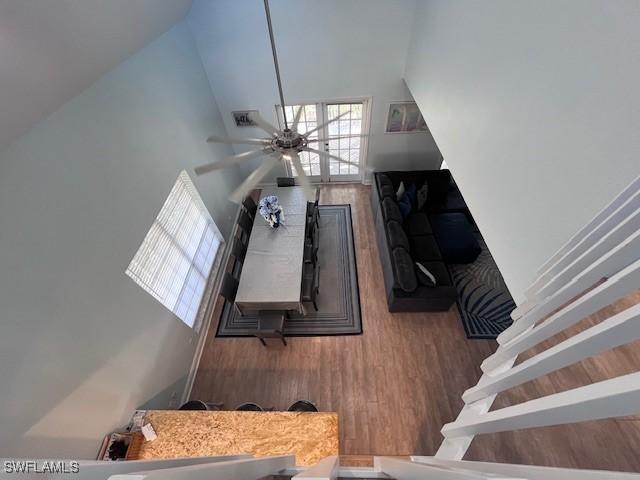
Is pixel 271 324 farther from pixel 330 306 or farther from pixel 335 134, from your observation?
pixel 335 134

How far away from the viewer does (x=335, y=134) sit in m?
5.59

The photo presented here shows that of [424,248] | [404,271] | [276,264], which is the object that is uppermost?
[424,248]

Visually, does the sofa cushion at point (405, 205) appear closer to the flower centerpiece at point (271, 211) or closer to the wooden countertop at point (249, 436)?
the flower centerpiece at point (271, 211)

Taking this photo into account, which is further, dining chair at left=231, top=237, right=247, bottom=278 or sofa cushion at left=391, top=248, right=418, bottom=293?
dining chair at left=231, top=237, right=247, bottom=278

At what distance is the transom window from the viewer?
3.01 metres

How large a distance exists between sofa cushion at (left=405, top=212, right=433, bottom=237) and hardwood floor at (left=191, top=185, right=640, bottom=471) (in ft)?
3.84

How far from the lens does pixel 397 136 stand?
5488mm

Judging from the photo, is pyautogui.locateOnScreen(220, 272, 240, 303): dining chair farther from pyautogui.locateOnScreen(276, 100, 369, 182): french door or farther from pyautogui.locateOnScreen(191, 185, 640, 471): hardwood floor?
pyautogui.locateOnScreen(276, 100, 369, 182): french door

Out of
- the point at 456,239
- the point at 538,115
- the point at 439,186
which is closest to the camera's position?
the point at 538,115

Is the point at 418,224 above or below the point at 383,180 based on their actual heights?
below

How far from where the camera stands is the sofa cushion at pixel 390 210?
4.50m

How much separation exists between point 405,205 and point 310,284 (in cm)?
219

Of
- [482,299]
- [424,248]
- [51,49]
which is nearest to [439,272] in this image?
[424,248]

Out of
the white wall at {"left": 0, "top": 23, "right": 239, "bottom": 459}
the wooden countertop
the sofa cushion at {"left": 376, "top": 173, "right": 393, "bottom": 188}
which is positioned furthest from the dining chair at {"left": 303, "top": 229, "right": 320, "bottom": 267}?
the wooden countertop
